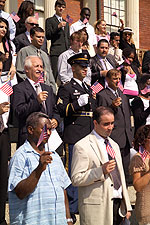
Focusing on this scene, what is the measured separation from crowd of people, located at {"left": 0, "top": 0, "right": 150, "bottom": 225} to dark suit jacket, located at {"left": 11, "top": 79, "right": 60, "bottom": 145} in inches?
0.4

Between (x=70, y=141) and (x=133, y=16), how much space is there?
491 inches

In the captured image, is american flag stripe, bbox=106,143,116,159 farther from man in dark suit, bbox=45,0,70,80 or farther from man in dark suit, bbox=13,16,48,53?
man in dark suit, bbox=45,0,70,80

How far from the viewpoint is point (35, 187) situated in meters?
4.87

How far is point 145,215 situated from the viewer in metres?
5.81

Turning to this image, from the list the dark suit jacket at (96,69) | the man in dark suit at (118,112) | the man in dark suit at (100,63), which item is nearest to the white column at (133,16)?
the man in dark suit at (100,63)

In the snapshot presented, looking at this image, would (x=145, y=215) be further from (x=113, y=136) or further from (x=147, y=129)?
(x=113, y=136)

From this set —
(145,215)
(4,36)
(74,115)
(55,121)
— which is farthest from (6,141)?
(4,36)

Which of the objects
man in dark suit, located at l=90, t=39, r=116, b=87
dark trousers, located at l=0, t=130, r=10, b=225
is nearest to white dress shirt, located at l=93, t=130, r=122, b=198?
dark trousers, located at l=0, t=130, r=10, b=225

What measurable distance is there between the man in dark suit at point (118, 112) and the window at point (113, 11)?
1170 cm

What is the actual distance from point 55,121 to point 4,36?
1.87m

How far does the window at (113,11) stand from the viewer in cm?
1892

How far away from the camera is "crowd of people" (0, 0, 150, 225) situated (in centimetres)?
489

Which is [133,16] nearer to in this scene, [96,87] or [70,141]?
[96,87]

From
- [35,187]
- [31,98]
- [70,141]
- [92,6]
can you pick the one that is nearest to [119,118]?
[70,141]
